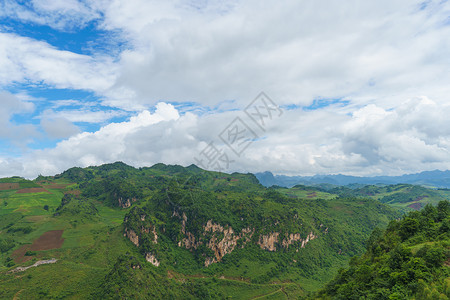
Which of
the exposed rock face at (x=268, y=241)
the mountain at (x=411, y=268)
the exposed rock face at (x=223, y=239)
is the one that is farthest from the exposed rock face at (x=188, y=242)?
the mountain at (x=411, y=268)

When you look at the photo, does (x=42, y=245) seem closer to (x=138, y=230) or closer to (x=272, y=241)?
(x=138, y=230)

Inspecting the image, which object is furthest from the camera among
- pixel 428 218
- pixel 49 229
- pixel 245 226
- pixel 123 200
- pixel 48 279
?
pixel 123 200

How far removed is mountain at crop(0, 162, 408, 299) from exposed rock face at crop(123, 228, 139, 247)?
506 mm

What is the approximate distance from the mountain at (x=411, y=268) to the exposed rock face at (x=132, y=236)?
313 ft

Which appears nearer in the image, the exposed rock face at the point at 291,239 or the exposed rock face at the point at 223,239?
the exposed rock face at the point at 223,239

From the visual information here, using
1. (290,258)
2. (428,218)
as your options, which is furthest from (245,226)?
(428,218)

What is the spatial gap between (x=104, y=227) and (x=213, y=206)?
6542 centimetres

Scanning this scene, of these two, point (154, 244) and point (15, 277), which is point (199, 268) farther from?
point (15, 277)

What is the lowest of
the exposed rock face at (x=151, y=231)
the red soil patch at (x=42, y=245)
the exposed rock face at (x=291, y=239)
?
the exposed rock face at (x=291, y=239)

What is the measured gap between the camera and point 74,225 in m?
137

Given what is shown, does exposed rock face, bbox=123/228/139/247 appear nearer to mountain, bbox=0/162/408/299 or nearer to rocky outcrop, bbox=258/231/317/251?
mountain, bbox=0/162/408/299

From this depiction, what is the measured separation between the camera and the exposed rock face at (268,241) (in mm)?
137250

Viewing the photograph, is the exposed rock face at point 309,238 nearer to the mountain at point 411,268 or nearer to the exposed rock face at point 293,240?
the exposed rock face at point 293,240

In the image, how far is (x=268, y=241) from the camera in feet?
452
